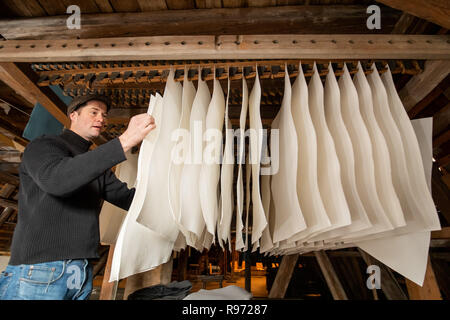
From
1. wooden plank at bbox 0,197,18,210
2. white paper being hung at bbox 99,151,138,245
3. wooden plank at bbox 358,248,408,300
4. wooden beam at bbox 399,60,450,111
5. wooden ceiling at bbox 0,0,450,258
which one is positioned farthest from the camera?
wooden plank at bbox 0,197,18,210

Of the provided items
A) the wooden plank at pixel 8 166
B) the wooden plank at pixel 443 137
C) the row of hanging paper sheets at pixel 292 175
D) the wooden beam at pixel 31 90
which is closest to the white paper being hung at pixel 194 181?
the row of hanging paper sheets at pixel 292 175

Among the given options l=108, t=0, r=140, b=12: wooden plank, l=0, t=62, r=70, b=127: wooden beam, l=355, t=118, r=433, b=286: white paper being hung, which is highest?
l=108, t=0, r=140, b=12: wooden plank

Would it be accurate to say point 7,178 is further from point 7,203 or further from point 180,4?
point 180,4

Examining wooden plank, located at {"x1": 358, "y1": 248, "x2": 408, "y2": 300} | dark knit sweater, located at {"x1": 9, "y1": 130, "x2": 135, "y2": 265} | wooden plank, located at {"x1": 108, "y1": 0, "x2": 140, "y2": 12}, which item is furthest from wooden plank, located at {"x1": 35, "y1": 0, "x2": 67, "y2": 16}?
wooden plank, located at {"x1": 358, "y1": 248, "x2": 408, "y2": 300}

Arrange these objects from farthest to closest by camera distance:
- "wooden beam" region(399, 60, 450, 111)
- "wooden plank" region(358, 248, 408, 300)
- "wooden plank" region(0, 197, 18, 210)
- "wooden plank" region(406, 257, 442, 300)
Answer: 1. "wooden plank" region(0, 197, 18, 210)
2. "wooden plank" region(358, 248, 408, 300)
3. "wooden plank" region(406, 257, 442, 300)
4. "wooden beam" region(399, 60, 450, 111)

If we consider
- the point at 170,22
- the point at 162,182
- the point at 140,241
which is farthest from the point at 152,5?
the point at 140,241

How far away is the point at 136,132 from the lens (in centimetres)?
110

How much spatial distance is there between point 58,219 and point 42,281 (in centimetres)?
26

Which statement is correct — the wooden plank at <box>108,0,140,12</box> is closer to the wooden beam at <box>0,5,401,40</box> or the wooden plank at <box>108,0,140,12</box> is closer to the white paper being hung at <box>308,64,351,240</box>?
the wooden beam at <box>0,5,401,40</box>

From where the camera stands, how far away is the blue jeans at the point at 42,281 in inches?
42.3

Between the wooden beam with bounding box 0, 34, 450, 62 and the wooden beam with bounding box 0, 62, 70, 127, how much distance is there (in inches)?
5.1

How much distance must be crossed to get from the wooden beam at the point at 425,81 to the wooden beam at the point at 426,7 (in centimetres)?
33

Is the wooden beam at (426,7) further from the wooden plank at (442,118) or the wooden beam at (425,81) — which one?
the wooden plank at (442,118)

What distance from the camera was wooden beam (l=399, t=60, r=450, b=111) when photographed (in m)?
1.36
